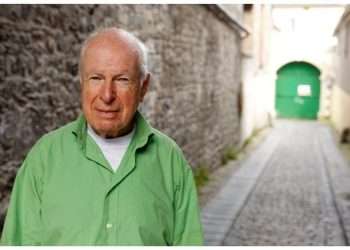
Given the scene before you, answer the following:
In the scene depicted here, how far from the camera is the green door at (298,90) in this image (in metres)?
23.6

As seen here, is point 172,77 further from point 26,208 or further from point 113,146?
point 26,208

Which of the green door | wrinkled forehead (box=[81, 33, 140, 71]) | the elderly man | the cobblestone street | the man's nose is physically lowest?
the cobblestone street

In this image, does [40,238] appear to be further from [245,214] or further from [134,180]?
[245,214]

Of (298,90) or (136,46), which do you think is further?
(298,90)

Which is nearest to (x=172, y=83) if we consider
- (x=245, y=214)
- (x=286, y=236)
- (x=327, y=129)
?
(x=245, y=214)

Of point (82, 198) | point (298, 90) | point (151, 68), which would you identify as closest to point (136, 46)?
point (82, 198)

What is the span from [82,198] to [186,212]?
1.09 feet

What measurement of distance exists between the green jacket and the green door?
22.8 m

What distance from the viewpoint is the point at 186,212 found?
169cm

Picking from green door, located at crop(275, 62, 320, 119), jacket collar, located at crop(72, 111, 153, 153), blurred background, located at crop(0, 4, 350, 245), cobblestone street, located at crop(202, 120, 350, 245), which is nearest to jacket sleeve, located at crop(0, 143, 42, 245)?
jacket collar, located at crop(72, 111, 153, 153)

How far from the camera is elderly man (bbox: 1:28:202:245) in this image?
5.11 feet

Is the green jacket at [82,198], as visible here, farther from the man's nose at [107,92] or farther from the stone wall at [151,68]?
the stone wall at [151,68]

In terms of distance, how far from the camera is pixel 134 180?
5.20 ft

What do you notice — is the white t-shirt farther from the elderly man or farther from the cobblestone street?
the cobblestone street
